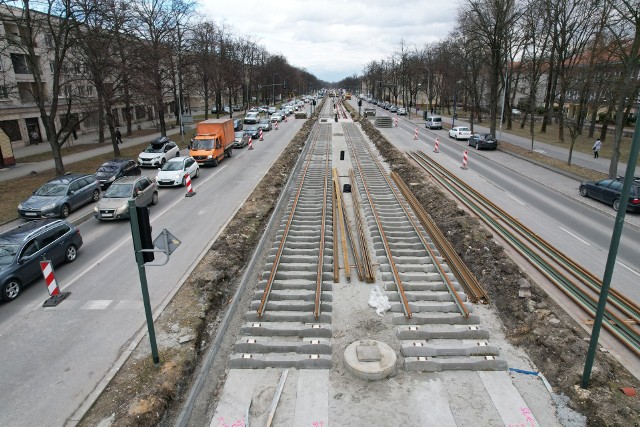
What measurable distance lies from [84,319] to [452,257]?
10660 millimetres

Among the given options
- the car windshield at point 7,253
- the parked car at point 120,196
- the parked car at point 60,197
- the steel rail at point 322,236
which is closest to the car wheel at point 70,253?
the car windshield at point 7,253

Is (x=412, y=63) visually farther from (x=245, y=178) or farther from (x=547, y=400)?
(x=547, y=400)

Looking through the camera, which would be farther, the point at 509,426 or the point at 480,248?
the point at 480,248

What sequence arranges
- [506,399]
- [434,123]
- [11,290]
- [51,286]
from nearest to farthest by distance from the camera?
[506,399] < [51,286] < [11,290] < [434,123]

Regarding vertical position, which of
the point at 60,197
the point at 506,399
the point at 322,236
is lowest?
the point at 506,399

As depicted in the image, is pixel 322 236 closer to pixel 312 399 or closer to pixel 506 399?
pixel 312 399

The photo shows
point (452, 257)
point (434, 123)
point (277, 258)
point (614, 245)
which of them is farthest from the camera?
point (434, 123)

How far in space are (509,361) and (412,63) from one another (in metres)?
93.4

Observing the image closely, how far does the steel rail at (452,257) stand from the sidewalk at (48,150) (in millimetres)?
24243

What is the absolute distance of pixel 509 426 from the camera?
677 centimetres

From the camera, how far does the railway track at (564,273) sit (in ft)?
30.8

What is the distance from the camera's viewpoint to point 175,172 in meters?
23.3

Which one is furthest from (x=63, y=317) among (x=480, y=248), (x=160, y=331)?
(x=480, y=248)

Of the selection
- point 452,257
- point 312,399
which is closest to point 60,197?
point 312,399
